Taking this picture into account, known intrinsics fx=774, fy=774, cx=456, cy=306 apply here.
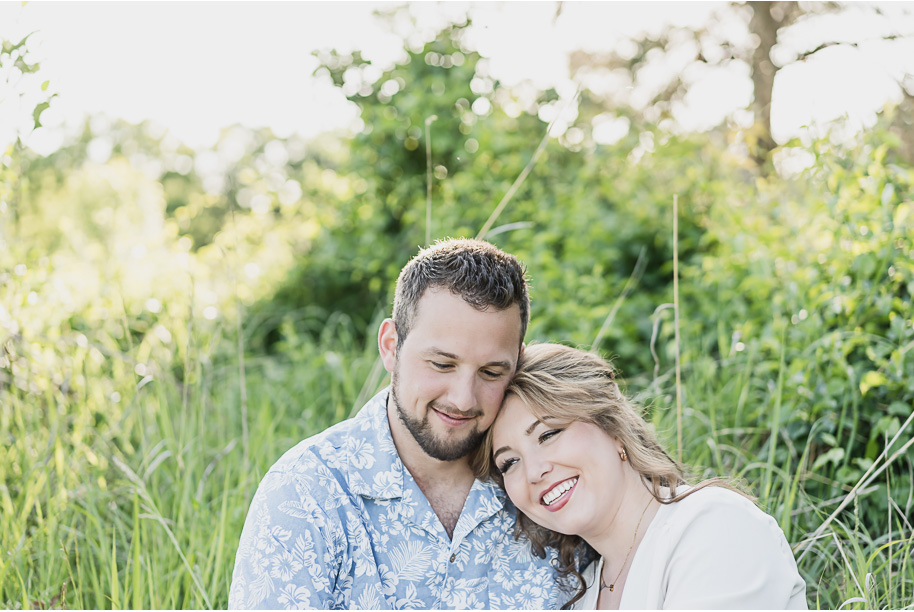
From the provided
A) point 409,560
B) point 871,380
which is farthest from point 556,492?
point 871,380

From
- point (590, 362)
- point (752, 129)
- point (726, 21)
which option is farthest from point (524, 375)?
point (726, 21)

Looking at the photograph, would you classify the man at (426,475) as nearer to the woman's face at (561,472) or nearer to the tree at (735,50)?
the woman's face at (561,472)

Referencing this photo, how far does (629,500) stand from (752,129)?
3.18m

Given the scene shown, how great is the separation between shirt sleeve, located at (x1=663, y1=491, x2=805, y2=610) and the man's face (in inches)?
27.6

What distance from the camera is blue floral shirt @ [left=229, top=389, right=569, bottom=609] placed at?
2125mm

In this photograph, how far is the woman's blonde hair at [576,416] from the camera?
7.92 feet

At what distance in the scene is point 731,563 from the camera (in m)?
2.05

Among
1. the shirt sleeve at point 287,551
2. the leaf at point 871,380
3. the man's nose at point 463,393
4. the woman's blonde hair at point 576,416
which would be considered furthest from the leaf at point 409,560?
the leaf at point 871,380

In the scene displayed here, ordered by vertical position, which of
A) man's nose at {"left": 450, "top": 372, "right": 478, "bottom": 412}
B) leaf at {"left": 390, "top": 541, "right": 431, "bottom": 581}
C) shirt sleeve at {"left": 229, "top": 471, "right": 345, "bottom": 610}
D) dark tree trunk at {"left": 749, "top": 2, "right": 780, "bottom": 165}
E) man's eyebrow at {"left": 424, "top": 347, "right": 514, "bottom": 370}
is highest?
dark tree trunk at {"left": 749, "top": 2, "right": 780, "bottom": 165}

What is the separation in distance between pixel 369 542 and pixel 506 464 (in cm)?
49

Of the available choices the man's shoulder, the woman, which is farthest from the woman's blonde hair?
the man's shoulder

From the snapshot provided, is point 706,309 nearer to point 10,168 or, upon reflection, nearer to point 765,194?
point 765,194

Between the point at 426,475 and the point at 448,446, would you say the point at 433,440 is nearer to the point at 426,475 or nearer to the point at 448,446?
the point at 448,446

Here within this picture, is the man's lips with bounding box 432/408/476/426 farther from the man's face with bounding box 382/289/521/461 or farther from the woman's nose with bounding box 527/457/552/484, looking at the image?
the woman's nose with bounding box 527/457/552/484
